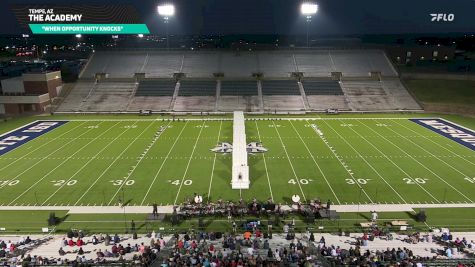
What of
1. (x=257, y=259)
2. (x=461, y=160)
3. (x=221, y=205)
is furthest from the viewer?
(x=461, y=160)

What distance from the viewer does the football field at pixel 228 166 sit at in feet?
74.9

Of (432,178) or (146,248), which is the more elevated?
(432,178)

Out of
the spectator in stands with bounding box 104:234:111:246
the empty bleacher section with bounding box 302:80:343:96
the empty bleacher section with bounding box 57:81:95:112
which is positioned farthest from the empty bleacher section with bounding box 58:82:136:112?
the spectator in stands with bounding box 104:234:111:246

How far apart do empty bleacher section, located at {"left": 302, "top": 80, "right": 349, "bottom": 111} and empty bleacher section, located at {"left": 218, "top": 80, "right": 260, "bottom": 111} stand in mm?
7860

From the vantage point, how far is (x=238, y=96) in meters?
55.6

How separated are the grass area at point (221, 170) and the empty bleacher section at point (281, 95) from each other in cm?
1247

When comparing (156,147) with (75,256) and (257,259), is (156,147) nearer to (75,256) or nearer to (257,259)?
(75,256)

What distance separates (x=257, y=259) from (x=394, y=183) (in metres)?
13.7

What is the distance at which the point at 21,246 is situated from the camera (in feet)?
56.5

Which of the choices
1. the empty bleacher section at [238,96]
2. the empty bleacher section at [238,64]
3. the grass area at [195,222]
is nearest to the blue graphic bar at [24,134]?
the grass area at [195,222]

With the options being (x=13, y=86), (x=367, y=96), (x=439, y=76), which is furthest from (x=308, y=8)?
(x=13, y=86)

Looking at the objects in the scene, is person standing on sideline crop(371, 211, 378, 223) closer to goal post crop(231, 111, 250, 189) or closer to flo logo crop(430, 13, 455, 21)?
goal post crop(231, 111, 250, 189)

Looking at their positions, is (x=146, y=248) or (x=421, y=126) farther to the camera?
(x=421, y=126)

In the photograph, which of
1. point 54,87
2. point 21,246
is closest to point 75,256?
point 21,246
